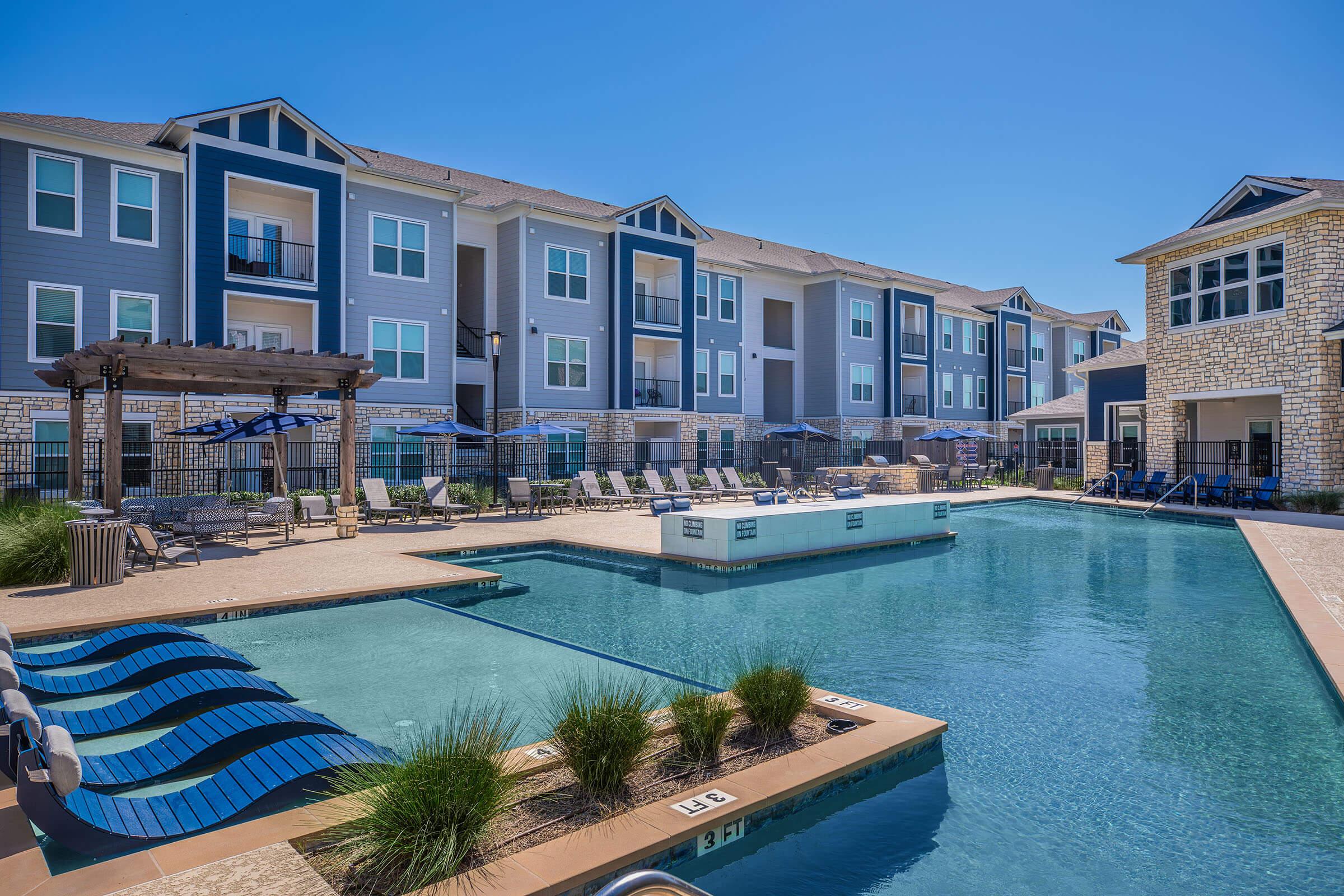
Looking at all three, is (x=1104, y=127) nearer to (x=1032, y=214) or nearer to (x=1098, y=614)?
(x=1032, y=214)

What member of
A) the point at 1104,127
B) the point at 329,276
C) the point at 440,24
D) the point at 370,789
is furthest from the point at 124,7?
the point at 1104,127

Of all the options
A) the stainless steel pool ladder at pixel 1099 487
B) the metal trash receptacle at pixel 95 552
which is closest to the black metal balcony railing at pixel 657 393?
the stainless steel pool ladder at pixel 1099 487

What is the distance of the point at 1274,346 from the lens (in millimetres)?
20984

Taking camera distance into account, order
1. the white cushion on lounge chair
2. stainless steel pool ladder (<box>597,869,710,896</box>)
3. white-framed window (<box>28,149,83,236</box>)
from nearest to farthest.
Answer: stainless steel pool ladder (<box>597,869,710,896</box>), the white cushion on lounge chair, white-framed window (<box>28,149,83,236</box>)

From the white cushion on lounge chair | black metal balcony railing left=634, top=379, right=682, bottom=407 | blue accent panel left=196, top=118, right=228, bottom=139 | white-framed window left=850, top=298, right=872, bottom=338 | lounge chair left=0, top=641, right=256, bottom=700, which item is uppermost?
blue accent panel left=196, top=118, right=228, bottom=139

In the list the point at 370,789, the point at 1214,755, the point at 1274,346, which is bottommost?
the point at 1214,755

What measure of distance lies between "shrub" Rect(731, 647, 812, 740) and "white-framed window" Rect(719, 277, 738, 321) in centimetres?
2810

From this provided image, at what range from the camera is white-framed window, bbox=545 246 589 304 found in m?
26.2

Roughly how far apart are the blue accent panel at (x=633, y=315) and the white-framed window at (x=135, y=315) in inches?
532

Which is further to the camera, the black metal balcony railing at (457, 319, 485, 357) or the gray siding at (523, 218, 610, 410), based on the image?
the black metal balcony railing at (457, 319, 485, 357)

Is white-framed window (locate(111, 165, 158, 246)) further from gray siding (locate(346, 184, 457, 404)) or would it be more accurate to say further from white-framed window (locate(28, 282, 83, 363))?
gray siding (locate(346, 184, 457, 404))

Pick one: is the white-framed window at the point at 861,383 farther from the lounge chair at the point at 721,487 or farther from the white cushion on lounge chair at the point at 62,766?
the white cushion on lounge chair at the point at 62,766

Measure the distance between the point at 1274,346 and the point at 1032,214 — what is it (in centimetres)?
1030

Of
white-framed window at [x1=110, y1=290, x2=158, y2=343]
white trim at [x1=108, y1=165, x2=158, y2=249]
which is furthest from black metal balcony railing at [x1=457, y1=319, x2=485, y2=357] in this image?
white trim at [x1=108, y1=165, x2=158, y2=249]
